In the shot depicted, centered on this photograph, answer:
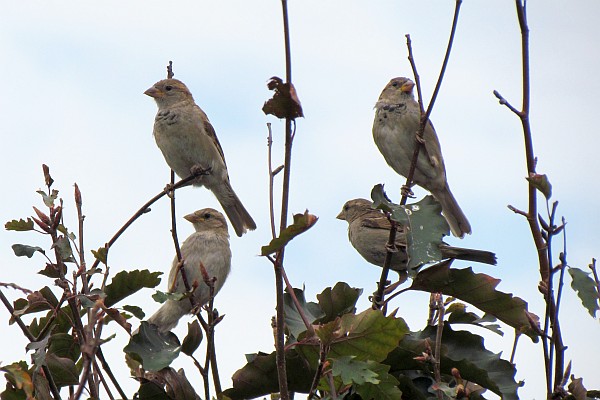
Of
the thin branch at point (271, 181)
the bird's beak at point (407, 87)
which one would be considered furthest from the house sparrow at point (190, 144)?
the thin branch at point (271, 181)

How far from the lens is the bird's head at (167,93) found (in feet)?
19.7

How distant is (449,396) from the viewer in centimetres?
220

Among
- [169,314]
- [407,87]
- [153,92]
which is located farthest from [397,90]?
[169,314]

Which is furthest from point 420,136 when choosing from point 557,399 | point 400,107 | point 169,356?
point 400,107

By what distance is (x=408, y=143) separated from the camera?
5984 mm

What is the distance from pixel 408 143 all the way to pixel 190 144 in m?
1.59

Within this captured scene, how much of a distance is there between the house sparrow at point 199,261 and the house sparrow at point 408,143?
4.49ft

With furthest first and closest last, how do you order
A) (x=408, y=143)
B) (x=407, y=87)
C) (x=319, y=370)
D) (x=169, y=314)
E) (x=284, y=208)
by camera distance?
(x=407, y=87), (x=408, y=143), (x=169, y=314), (x=319, y=370), (x=284, y=208)

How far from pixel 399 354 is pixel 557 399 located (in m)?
0.67

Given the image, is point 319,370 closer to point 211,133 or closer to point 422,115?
point 422,115

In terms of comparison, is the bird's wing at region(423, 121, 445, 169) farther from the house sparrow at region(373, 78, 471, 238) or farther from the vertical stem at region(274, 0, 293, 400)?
the vertical stem at region(274, 0, 293, 400)

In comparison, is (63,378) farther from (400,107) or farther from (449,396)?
(400,107)

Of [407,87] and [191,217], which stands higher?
[407,87]

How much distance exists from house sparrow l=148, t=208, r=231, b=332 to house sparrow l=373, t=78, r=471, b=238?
1.37 meters
